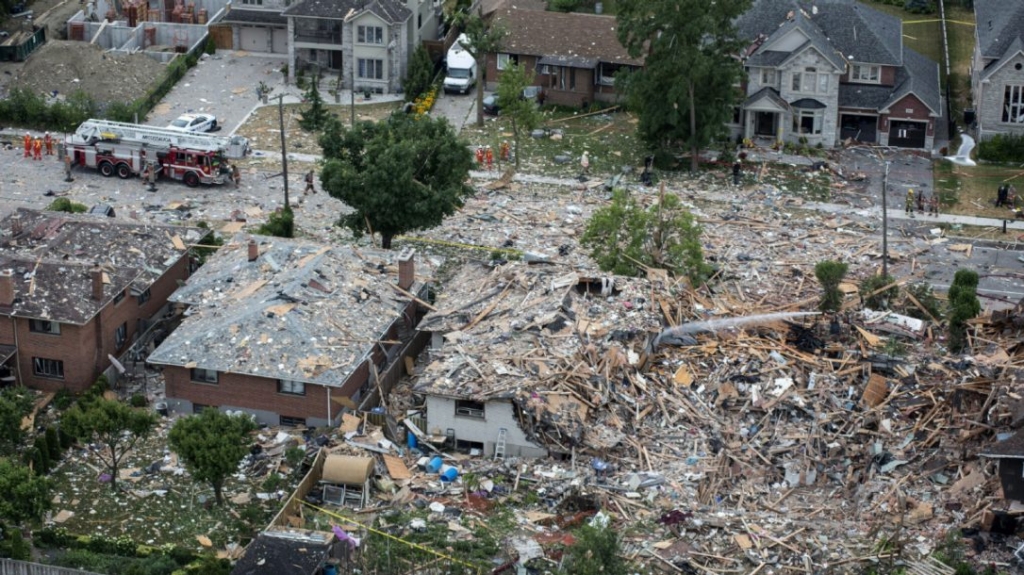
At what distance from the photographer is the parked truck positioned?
9225cm

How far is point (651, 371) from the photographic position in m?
60.4

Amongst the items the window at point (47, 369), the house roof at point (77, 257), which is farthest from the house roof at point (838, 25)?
the window at point (47, 369)

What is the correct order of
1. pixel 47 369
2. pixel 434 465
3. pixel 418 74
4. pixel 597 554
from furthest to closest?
pixel 418 74 < pixel 47 369 < pixel 434 465 < pixel 597 554

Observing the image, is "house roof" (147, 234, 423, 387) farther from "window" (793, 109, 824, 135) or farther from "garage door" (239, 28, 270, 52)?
"garage door" (239, 28, 270, 52)

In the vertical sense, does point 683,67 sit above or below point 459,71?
above

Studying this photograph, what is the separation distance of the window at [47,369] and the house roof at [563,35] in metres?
39.7

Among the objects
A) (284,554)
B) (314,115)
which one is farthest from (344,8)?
(284,554)

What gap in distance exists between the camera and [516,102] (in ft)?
270

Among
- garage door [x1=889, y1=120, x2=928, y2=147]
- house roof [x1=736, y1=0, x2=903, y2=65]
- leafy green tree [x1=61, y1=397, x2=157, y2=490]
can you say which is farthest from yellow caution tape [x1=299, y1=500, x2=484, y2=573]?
garage door [x1=889, y1=120, x2=928, y2=147]

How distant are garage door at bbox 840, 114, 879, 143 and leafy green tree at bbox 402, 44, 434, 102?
23033 mm

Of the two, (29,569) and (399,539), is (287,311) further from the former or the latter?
(29,569)

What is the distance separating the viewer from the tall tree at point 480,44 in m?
85.9

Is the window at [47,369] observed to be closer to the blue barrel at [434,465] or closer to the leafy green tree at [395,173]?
the leafy green tree at [395,173]

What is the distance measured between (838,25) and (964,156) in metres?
10.3
